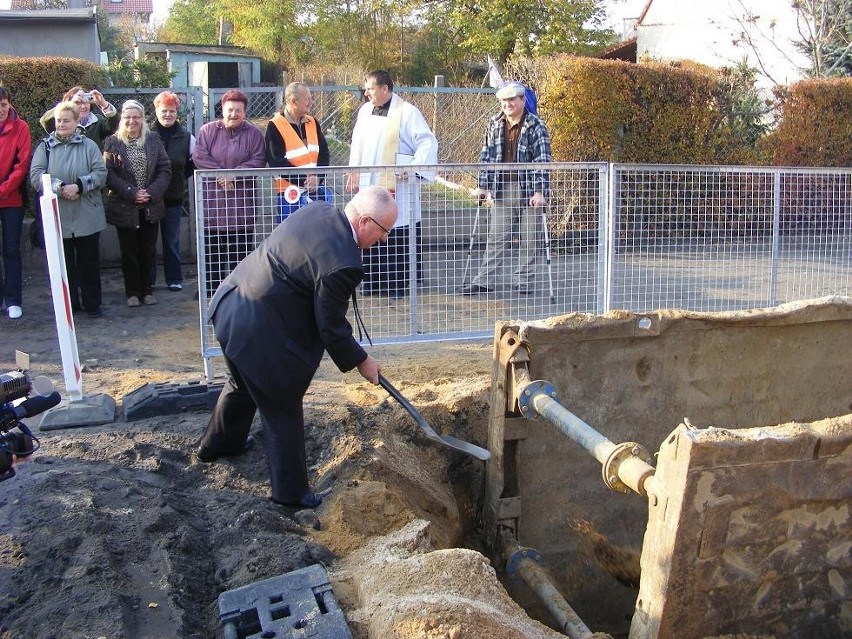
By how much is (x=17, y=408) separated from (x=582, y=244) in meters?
5.30

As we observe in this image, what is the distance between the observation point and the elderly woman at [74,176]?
26.1ft

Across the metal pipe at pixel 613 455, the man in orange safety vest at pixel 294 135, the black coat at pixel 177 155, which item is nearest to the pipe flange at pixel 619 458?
the metal pipe at pixel 613 455

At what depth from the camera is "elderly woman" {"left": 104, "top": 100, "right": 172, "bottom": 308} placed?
8.45 metres

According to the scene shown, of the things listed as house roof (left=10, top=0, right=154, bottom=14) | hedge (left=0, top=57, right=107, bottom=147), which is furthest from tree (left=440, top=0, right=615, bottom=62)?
house roof (left=10, top=0, right=154, bottom=14)

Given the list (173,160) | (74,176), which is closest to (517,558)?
(74,176)

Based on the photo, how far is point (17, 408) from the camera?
3674 millimetres

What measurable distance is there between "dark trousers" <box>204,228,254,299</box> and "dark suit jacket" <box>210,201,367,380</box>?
223 centimetres

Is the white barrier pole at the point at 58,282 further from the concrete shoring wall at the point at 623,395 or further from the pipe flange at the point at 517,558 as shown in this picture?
the pipe flange at the point at 517,558

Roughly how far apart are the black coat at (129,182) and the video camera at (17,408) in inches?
200

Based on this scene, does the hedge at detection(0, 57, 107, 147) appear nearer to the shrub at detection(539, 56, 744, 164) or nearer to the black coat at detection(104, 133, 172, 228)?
the black coat at detection(104, 133, 172, 228)

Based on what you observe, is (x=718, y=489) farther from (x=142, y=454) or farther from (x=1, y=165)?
(x=1, y=165)

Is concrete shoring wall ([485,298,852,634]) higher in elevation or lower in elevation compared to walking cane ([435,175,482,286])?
lower

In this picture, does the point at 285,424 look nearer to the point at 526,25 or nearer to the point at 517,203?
the point at 517,203

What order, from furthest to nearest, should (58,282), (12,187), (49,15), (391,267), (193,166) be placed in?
(49,15)
(193,166)
(12,187)
(391,267)
(58,282)
